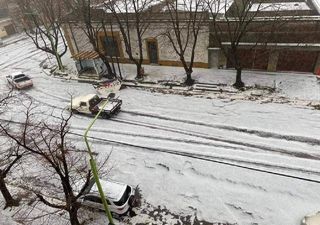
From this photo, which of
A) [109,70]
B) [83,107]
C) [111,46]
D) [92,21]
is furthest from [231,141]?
[92,21]

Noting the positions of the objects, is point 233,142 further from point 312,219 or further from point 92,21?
point 92,21

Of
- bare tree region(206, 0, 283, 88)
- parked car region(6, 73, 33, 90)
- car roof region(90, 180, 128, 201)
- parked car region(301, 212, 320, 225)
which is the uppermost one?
bare tree region(206, 0, 283, 88)

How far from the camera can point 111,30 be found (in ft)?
94.4

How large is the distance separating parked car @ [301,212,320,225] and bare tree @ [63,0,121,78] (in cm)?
2167

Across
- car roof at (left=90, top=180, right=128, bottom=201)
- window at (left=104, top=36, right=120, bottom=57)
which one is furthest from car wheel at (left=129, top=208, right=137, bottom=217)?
window at (left=104, top=36, right=120, bottom=57)

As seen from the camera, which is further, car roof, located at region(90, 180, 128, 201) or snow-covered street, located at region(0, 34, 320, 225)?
snow-covered street, located at region(0, 34, 320, 225)

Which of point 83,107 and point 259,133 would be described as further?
point 83,107

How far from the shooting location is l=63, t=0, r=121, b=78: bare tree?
27.6 m

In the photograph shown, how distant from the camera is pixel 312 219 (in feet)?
46.5

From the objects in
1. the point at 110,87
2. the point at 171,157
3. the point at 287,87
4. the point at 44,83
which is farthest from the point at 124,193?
the point at 44,83

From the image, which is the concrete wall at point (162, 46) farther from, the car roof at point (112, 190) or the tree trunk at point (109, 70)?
the car roof at point (112, 190)

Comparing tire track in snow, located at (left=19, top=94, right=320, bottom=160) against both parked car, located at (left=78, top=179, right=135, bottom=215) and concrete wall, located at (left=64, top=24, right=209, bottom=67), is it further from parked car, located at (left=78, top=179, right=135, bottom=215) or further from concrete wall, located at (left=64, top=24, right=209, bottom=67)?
concrete wall, located at (left=64, top=24, right=209, bottom=67)

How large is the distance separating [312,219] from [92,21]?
2624 cm

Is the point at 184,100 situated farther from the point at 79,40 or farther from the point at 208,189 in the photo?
the point at 79,40
